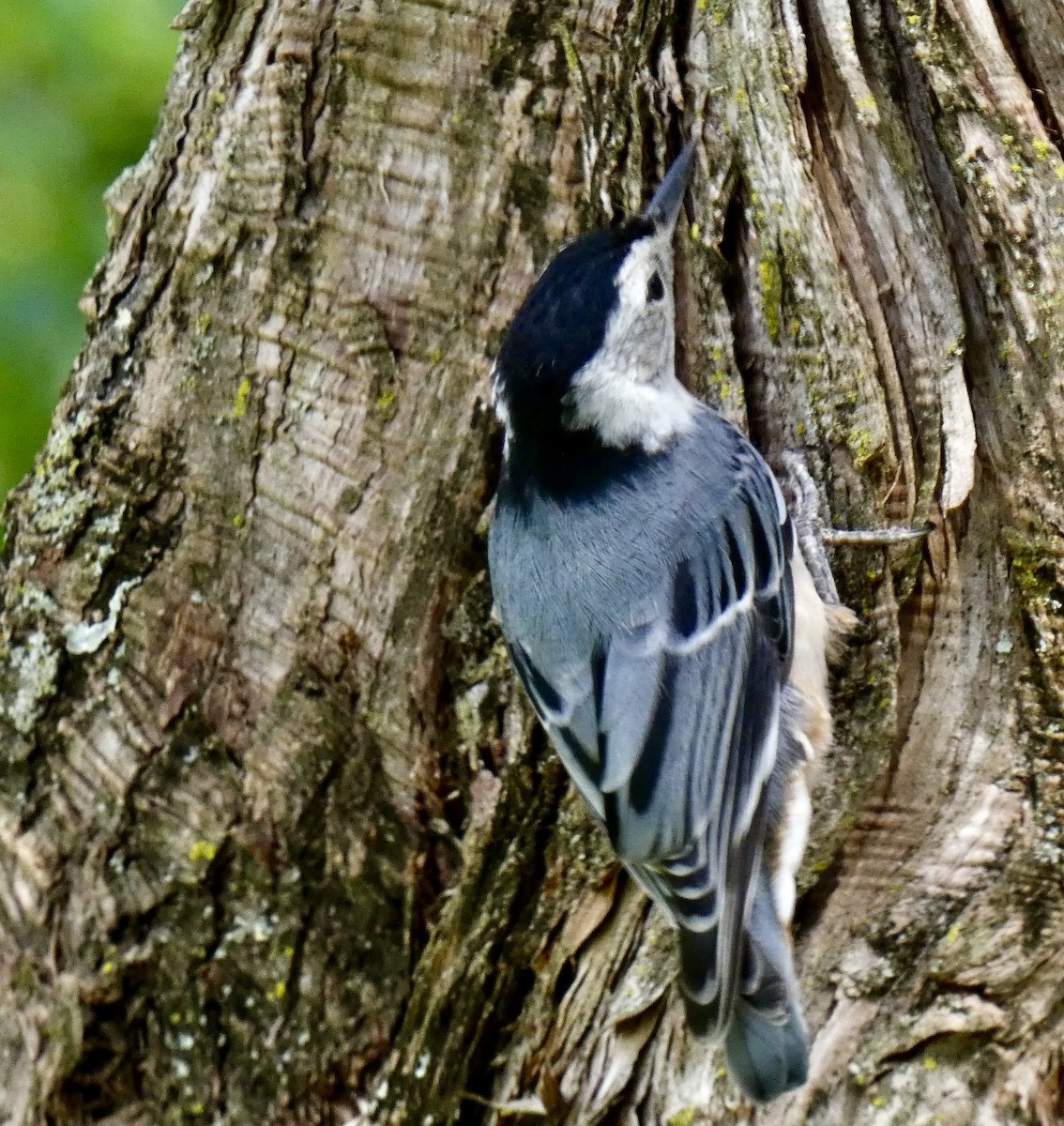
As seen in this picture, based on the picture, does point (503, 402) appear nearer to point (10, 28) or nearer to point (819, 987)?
point (819, 987)

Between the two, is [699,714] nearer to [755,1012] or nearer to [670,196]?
[755,1012]

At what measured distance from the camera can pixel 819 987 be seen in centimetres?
171

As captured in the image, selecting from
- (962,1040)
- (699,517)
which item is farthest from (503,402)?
(962,1040)

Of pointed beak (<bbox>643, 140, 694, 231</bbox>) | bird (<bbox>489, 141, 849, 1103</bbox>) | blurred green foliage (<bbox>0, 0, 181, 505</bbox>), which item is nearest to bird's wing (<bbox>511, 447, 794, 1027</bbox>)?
bird (<bbox>489, 141, 849, 1103</bbox>)

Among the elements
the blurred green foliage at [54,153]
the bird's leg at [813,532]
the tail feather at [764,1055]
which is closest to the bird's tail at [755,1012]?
the tail feather at [764,1055]

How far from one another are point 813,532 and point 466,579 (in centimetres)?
45

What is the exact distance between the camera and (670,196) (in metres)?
1.60

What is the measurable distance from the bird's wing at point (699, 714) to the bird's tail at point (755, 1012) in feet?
0.03

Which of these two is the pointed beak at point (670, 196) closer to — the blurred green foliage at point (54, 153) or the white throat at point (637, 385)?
the white throat at point (637, 385)

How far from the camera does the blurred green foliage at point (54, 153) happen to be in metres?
2.00

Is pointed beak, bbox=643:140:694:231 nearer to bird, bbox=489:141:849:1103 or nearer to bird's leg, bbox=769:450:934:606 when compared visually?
bird, bbox=489:141:849:1103

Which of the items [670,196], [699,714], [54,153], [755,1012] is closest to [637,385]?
[670,196]

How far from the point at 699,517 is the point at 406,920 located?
655mm

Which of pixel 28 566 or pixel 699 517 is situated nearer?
pixel 699 517
